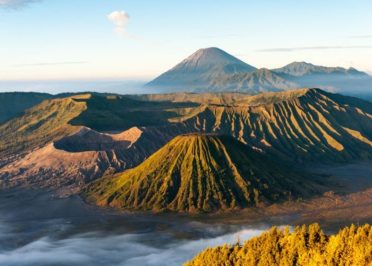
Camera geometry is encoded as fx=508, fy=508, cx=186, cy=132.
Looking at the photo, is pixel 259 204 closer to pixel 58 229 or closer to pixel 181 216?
pixel 181 216

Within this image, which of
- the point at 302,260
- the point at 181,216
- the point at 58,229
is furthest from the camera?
the point at 181,216

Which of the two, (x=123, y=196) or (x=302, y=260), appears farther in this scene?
(x=123, y=196)

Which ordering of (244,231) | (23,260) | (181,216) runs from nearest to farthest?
1. (23,260)
2. (244,231)
3. (181,216)

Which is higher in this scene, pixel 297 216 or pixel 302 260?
pixel 302 260

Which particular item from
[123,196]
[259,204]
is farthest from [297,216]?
[123,196]

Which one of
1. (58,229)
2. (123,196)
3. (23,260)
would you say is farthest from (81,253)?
(123,196)

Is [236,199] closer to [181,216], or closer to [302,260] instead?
[181,216]
